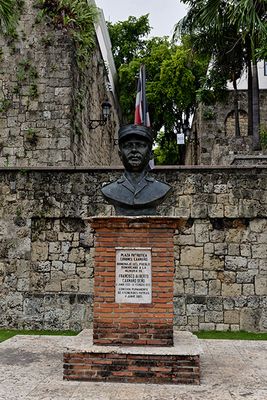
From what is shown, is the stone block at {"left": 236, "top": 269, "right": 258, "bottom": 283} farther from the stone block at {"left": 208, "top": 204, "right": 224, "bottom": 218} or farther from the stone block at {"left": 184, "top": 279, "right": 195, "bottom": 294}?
the stone block at {"left": 208, "top": 204, "right": 224, "bottom": 218}

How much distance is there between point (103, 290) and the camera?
5590 mm

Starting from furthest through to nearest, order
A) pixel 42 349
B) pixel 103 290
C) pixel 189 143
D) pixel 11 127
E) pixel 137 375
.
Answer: pixel 189 143 < pixel 11 127 < pixel 42 349 < pixel 103 290 < pixel 137 375

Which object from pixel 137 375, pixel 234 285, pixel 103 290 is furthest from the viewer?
pixel 234 285

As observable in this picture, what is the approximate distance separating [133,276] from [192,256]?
13.8 feet

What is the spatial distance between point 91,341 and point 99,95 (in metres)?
12.4

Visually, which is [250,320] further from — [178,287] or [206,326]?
[178,287]

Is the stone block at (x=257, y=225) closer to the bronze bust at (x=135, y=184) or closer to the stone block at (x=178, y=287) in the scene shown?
the stone block at (x=178, y=287)

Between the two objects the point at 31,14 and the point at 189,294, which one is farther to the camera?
the point at 31,14

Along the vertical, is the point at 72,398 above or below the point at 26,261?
below

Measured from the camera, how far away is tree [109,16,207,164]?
26484mm

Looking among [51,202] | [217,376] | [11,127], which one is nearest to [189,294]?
[51,202]

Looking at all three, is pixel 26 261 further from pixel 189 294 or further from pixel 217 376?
pixel 217 376

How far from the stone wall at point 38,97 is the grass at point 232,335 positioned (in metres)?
5.65

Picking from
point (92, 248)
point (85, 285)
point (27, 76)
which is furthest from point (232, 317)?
point (27, 76)
